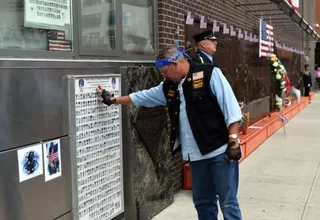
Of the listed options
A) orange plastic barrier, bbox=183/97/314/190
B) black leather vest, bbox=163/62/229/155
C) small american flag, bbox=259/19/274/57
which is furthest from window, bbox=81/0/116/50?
small american flag, bbox=259/19/274/57

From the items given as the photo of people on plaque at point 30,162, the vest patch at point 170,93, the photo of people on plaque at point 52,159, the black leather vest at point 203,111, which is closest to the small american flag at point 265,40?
the vest patch at point 170,93

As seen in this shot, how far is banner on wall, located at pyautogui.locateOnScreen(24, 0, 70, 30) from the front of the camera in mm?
3604

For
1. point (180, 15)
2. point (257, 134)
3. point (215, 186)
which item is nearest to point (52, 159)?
point (215, 186)

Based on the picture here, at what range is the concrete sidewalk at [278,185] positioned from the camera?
543 cm

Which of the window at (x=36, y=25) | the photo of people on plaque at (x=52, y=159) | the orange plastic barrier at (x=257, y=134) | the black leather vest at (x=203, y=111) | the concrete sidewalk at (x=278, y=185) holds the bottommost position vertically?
the concrete sidewalk at (x=278, y=185)

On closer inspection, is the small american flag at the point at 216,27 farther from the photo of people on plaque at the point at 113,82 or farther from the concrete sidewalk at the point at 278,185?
the photo of people on plaque at the point at 113,82

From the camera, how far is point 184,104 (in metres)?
3.90

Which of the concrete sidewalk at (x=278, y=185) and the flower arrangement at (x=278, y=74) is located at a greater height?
the flower arrangement at (x=278, y=74)

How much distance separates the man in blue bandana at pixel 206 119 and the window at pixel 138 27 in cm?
137

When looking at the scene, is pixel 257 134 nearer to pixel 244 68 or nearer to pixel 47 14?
pixel 244 68

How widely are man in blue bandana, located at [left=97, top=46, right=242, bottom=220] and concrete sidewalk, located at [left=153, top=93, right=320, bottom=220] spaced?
4.89 feet

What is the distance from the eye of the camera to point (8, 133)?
3.25m

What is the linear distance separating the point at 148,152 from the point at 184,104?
4.46ft

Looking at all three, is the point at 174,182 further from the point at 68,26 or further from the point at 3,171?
the point at 3,171
